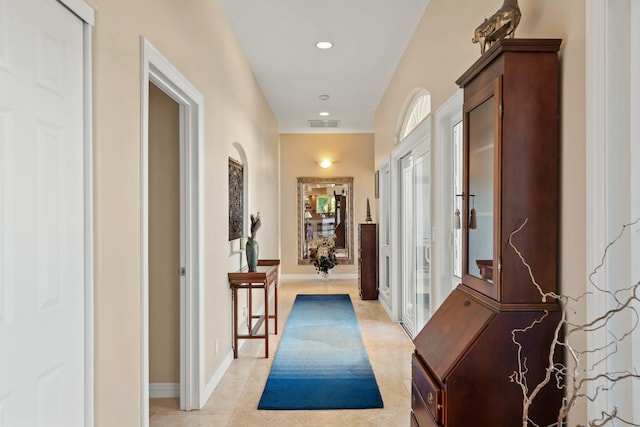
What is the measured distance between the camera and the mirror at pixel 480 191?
1.67 meters

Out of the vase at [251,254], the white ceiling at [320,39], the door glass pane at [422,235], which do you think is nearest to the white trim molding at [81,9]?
the white ceiling at [320,39]

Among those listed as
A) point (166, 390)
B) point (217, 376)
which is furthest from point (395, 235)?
point (166, 390)

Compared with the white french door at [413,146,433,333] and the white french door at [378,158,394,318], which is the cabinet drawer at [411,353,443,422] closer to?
the white french door at [413,146,433,333]

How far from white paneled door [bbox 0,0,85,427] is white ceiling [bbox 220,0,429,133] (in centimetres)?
239

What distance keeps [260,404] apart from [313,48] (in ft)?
11.0

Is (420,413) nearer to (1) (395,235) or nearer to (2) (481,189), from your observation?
(2) (481,189)

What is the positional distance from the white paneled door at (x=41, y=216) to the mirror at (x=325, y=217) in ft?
24.2

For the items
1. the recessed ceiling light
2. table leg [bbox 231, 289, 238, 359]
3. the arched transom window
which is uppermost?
the recessed ceiling light

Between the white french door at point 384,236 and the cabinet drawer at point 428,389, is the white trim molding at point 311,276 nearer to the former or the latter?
the white french door at point 384,236

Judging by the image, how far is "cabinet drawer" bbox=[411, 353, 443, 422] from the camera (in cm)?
161

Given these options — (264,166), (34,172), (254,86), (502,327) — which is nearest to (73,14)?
(34,172)

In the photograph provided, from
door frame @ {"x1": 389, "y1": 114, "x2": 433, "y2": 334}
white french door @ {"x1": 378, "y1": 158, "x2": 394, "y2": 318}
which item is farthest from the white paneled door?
Answer: white french door @ {"x1": 378, "y1": 158, "x2": 394, "y2": 318}

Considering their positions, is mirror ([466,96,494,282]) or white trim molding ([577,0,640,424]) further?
mirror ([466,96,494,282])

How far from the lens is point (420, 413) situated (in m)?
1.89
